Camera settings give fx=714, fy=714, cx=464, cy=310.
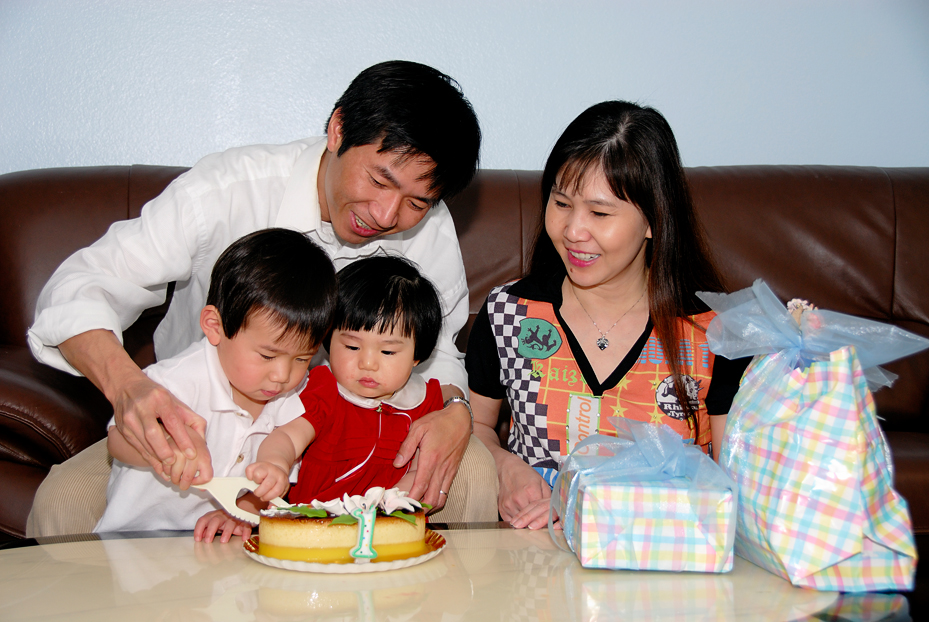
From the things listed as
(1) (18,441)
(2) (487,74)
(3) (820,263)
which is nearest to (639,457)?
(1) (18,441)

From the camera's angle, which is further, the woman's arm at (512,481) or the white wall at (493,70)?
the white wall at (493,70)

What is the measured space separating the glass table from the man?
280 millimetres

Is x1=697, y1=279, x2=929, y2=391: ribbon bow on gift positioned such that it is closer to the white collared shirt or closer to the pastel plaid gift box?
the pastel plaid gift box

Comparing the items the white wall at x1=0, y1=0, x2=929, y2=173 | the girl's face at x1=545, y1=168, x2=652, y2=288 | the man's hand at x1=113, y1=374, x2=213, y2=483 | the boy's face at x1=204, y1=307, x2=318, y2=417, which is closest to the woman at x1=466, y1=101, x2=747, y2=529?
the girl's face at x1=545, y1=168, x2=652, y2=288

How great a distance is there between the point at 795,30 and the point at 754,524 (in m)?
2.28

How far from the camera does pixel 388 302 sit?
4.83 ft

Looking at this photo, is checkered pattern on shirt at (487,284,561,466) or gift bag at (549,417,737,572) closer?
gift bag at (549,417,737,572)

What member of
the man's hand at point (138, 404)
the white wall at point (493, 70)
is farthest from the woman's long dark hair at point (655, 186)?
the white wall at point (493, 70)

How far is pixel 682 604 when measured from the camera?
847mm

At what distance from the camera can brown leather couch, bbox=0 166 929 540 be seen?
2059 mm

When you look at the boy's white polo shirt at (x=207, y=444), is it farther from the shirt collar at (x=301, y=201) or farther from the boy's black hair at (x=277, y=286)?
the shirt collar at (x=301, y=201)

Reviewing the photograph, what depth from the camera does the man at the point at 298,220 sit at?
1.35 meters

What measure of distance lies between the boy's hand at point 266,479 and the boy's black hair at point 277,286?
29 centimetres

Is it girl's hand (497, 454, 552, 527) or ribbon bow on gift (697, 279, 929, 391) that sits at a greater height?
ribbon bow on gift (697, 279, 929, 391)
